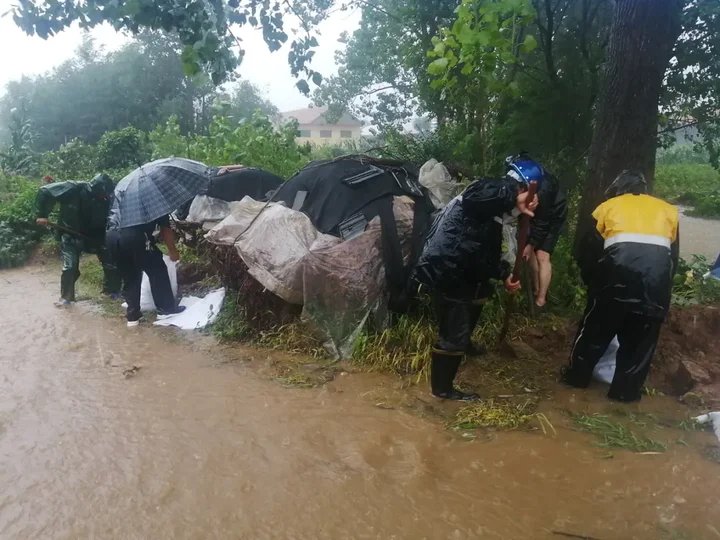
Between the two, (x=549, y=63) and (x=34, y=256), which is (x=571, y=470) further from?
(x=34, y=256)

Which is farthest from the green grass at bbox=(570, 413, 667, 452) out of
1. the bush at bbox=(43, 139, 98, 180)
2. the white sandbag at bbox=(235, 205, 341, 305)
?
the bush at bbox=(43, 139, 98, 180)

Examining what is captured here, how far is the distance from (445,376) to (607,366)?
1.24 meters

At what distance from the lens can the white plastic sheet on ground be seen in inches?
230

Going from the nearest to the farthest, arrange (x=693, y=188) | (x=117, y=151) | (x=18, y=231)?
(x=18, y=231) → (x=117, y=151) → (x=693, y=188)

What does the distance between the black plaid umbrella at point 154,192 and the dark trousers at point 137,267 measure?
0.16 metres

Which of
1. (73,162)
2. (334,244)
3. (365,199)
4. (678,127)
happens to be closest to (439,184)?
(365,199)

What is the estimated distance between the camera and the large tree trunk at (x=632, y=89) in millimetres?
4504

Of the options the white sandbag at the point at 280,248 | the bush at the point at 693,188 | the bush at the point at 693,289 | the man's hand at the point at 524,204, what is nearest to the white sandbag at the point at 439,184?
the white sandbag at the point at 280,248

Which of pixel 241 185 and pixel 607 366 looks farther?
pixel 241 185

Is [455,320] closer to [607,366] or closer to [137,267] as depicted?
[607,366]

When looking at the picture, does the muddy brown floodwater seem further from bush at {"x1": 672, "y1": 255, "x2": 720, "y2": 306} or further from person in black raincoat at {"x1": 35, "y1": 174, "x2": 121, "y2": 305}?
person in black raincoat at {"x1": 35, "y1": 174, "x2": 121, "y2": 305}

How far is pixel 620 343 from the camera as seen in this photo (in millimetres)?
4035

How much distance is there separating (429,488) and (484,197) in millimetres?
1671

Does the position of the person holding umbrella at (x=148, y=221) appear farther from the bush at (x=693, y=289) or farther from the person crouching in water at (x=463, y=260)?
the bush at (x=693, y=289)
